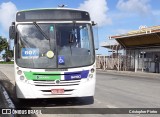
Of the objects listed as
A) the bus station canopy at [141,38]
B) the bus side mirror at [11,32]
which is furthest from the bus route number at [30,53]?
the bus station canopy at [141,38]

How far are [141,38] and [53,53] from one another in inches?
1169

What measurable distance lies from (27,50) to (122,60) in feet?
111

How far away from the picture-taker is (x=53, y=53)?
442 inches

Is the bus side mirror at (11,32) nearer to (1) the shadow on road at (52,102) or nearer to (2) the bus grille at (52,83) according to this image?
(2) the bus grille at (52,83)

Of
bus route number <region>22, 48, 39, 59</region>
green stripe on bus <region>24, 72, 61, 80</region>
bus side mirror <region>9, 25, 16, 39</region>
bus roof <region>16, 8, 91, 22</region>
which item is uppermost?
bus roof <region>16, 8, 91, 22</region>

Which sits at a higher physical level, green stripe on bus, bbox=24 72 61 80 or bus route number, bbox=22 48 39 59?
bus route number, bbox=22 48 39 59

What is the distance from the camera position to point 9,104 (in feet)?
37.2

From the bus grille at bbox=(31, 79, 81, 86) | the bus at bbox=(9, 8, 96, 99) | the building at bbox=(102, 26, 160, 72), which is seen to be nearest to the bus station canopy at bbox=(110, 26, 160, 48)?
the building at bbox=(102, 26, 160, 72)

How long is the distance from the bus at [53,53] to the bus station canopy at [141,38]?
2435cm

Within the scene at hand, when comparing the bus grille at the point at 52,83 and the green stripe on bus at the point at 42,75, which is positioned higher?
the green stripe on bus at the point at 42,75

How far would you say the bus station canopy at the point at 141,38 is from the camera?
36.4 meters

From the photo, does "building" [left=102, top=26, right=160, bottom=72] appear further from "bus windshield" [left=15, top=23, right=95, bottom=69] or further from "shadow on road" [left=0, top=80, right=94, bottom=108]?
"bus windshield" [left=15, top=23, right=95, bottom=69]

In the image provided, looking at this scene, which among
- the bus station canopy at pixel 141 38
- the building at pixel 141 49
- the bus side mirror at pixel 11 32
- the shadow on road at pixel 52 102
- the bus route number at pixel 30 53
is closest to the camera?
the bus route number at pixel 30 53

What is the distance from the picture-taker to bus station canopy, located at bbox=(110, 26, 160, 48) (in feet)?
120
